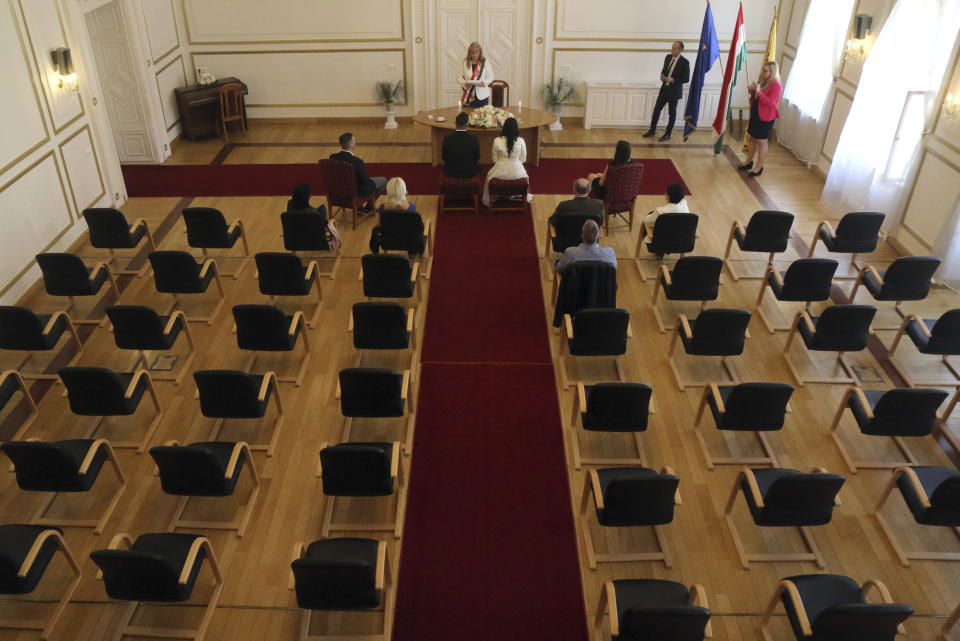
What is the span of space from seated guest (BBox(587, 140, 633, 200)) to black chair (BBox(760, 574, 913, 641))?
18.5 ft

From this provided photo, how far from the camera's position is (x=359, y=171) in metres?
9.24

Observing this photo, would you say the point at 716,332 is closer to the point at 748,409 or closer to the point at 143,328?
the point at 748,409

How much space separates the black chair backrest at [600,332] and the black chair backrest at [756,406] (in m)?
1.12

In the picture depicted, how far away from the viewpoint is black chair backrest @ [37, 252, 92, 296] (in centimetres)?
718

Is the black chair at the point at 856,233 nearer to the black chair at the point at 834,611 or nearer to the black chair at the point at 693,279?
the black chair at the point at 693,279

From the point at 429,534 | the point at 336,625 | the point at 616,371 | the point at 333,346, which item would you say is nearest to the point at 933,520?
the point at 616,371

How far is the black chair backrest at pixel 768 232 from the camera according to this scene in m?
7.87

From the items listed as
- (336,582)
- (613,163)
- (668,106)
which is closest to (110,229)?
(336,582)

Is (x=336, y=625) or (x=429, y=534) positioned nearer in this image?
(x=336, y=625)

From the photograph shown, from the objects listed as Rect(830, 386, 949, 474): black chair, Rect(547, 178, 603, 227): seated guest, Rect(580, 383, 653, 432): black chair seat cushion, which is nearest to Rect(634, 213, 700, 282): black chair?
Rect(547, 178, 603, 227): seated guest

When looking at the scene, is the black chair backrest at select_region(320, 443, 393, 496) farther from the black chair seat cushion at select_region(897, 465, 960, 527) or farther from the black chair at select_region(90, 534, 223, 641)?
the black chair seat cushion at select_region(897, 465, 960, 527)

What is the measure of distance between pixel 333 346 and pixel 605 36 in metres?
8.13

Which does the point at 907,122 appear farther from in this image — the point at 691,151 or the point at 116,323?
the point at 116,323

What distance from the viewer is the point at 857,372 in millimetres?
7043
